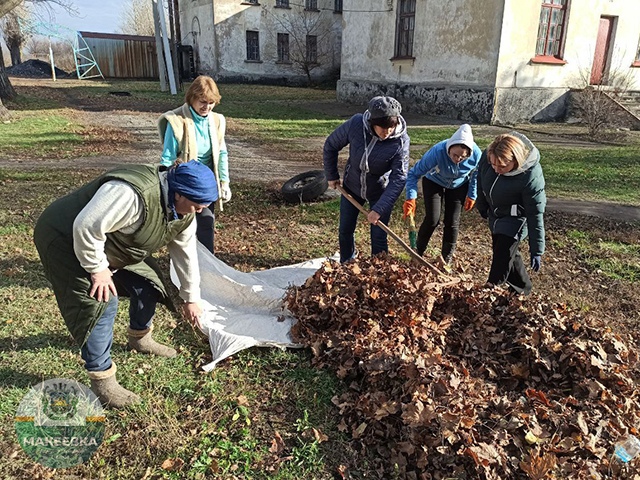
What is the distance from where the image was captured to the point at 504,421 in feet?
8.08

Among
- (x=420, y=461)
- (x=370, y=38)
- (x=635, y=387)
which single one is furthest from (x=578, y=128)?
(x=420, y=461)

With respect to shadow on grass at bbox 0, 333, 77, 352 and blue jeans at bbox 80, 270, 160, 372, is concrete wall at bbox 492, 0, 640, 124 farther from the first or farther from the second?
shadow on grass at bbox 0, 333, 77, 352

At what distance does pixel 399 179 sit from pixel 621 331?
2.07 metres

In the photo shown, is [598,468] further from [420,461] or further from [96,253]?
[96,253]

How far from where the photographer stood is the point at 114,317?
2.54 metres

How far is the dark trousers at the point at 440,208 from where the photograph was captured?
4.52 meters

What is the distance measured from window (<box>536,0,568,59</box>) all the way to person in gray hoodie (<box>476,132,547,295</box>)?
42.6ft

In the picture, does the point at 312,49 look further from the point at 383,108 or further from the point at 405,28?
the point at 383,108

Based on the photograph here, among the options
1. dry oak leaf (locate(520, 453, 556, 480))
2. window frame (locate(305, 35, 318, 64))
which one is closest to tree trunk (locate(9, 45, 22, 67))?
window frame (locate(305, 35, 318, 64))

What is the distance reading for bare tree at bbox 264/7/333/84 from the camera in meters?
28.2

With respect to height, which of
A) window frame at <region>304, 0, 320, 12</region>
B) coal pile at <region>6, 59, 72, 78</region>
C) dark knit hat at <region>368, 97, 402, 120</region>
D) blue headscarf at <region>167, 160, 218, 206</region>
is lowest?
blue headscarf at <region>167, 160, 218, 206</region>

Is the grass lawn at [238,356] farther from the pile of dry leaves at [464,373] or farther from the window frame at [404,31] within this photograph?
the window frame at [404,31]

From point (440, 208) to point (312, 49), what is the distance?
26.6m

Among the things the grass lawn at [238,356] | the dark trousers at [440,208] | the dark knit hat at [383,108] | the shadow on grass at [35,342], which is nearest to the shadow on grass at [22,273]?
the grass lawn at [238,356]
